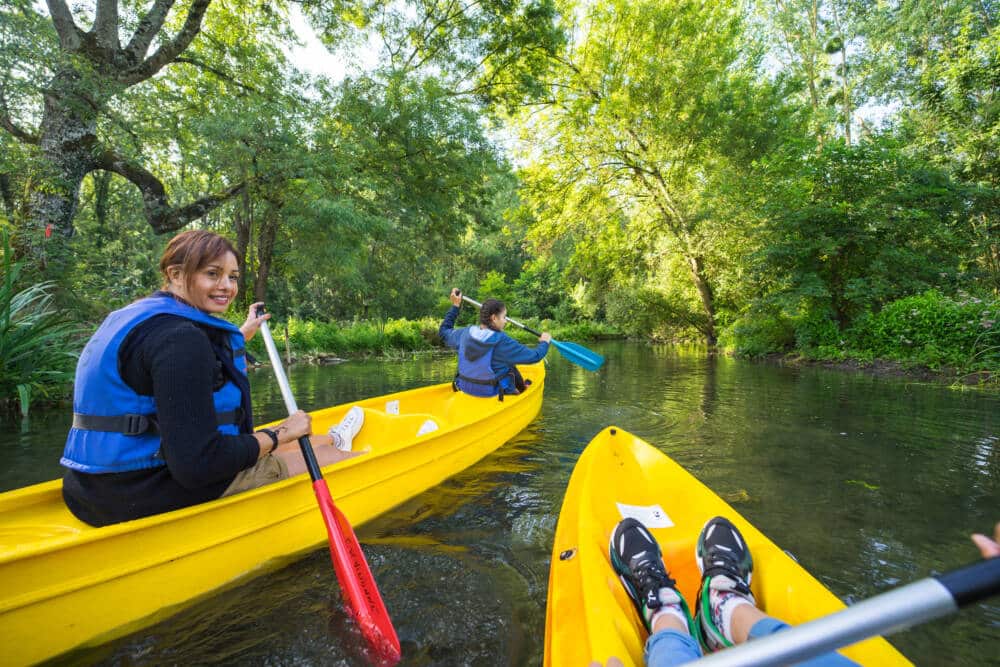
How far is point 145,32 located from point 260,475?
9.64 metres

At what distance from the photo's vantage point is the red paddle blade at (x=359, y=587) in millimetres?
1805

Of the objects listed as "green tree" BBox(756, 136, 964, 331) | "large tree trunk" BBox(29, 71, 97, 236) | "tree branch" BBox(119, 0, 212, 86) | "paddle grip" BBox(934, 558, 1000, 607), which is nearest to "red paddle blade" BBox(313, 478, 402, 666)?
"paddle grip" BBox(934, 558, 1000, 607)

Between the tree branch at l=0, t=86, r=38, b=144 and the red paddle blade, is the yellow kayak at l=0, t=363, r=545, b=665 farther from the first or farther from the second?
the tree branch at l=0, t=86, r=38, b=144

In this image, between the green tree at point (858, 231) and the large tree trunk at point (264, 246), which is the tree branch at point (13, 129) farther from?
the green tree at point (858, 231)

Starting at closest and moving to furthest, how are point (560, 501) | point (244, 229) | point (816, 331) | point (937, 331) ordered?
point (560, 501) < point (937, 331) < point (816, 331) < point (244, 229)

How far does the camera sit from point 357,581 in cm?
197

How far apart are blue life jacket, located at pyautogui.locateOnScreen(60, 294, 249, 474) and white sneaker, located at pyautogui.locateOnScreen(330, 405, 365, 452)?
2.03 m

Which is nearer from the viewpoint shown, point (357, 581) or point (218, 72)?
point (357, 581)

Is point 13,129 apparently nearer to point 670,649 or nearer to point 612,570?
point 612,570

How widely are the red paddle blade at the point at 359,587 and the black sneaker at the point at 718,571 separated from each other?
119cm

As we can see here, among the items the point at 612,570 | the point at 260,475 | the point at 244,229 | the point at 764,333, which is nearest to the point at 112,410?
the point at 260,475

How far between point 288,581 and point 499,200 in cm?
3065

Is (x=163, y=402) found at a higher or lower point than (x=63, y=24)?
lower

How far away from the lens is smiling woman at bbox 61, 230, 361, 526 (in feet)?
5.45
